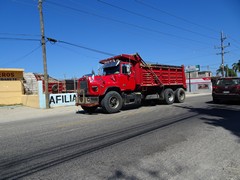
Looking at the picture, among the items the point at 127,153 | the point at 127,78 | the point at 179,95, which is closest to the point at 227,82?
the point at 179,95

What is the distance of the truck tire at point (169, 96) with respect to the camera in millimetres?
15544

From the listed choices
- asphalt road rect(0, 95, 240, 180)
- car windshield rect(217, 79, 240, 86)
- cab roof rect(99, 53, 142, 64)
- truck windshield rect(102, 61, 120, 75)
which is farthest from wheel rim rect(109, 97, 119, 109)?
car windshield rect(217, 79, 240, 86)

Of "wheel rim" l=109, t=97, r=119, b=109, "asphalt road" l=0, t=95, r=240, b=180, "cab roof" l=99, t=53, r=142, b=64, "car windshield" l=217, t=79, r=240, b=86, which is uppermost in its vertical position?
"cab roof" l=99, t=53, r=142, b=64

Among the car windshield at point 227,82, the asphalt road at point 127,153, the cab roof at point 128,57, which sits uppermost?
the cab roof at point 128,57

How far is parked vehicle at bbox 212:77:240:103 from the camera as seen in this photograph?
13648mm

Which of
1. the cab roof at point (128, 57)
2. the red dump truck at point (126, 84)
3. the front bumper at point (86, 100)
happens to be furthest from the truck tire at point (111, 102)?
the cab roof at point (128, 57)

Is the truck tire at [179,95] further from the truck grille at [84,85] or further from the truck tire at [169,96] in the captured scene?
the truck grille at [84,85]

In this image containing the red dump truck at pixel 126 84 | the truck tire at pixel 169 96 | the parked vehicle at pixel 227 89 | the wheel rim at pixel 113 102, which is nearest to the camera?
the red dump truck at pixel 126 84

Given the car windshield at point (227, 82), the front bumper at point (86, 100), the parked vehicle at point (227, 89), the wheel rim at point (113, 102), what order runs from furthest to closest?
the car windshield at point (227, 82) < the parked vehicle at point (227, 89) < the wheel rim at point (113, 102) < the front bumper at point (86, 100)

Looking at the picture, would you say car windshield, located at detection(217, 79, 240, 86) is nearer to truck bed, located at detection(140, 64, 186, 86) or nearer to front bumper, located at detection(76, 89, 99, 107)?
truck bed, located at detection(140, 64, 186, 86)

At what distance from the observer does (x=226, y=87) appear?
14133 mm

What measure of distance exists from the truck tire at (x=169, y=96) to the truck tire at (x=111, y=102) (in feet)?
14.3

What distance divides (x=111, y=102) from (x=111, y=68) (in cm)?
224

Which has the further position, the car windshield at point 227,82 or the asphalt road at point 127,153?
the car windshield at point 227,82
